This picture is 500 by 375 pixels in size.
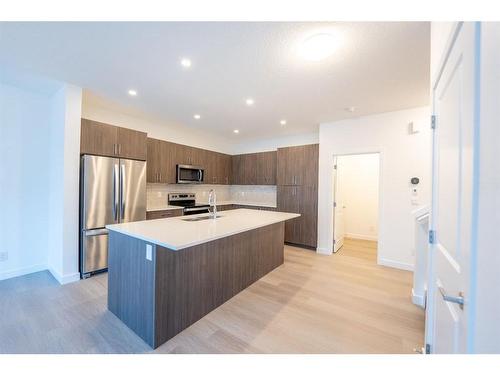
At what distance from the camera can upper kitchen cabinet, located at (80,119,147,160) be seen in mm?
2881

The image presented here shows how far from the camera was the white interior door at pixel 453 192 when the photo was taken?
2.42ft

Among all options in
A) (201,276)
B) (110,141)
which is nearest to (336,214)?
(201,276)

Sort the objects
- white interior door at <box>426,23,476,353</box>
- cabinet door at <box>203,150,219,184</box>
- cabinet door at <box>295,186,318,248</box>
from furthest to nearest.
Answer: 1. cabinet door at <box>203,150,219,184</box>
2. cabinet door at <box>295,186,318,248</box>
3. white interior door at <box>426,23,476,353</box>

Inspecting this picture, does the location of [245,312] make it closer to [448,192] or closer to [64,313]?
[64,313]

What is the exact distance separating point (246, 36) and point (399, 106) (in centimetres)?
284

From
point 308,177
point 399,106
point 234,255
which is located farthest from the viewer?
point 308,177

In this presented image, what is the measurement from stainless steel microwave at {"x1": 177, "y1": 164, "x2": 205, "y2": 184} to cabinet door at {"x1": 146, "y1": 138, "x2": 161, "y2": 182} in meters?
0.47

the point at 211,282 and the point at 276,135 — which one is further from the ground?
the point at 276,135

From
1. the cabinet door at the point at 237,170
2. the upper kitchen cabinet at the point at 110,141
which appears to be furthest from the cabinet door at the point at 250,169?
the upper kitchen cabinet at the point at 110,141

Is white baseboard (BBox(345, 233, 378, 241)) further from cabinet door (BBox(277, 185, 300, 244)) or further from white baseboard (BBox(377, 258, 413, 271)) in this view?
cabinet door (BBox(277, 185, 300, 244))

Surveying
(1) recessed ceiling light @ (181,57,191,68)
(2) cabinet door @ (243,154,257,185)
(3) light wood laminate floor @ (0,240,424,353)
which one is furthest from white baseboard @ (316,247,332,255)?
(1) recessed ceiling light @ (181,57,191,68)

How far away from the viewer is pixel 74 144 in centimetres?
273

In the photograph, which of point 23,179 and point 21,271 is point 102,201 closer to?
point 23,179
